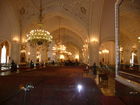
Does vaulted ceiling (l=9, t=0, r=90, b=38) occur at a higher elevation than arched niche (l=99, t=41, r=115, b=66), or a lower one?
higher

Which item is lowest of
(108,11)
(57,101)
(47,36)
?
(57,101)

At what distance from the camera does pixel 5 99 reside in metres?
4.40

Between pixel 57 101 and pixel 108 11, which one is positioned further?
pixel 108 11

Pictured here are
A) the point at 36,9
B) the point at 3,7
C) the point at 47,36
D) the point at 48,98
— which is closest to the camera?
the point at 48,98

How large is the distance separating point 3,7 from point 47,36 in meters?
5.28

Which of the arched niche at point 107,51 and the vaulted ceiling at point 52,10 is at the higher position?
the vaulted ceiling at point 52,10

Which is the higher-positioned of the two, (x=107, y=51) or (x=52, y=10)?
(x=52, y=10)

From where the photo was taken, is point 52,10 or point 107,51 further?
point 107,51

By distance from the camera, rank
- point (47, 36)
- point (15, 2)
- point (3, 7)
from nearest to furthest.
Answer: point (47, 36) → point (3, 7) → point (15, 2)

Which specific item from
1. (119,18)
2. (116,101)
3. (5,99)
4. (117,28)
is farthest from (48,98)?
(119,18)

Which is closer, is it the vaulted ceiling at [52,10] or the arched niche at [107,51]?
the vaulted ceiling at [52,10]

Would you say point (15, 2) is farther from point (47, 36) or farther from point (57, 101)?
point (57, 101)

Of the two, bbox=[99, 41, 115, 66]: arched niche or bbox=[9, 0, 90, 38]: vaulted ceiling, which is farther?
bbox=[99, 41, 115, 66]: arched niche

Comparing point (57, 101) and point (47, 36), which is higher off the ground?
point (47, 36)
